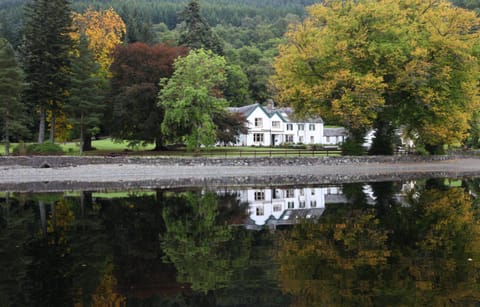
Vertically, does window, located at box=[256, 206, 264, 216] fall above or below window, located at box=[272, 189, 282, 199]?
below

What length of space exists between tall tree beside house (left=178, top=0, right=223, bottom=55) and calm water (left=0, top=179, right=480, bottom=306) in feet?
196

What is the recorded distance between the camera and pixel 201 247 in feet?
46.8

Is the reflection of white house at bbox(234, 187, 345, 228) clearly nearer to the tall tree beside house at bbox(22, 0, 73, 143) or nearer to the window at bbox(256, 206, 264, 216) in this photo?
the window at bbox(256, 206, 264, 216)

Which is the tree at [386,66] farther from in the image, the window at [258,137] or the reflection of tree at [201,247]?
the window at [258,137]

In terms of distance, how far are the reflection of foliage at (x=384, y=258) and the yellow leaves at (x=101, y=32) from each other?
152 feet

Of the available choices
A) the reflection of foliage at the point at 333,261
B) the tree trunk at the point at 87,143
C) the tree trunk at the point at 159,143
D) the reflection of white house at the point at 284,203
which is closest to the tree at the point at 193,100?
the tree trunk at the point at 159,143

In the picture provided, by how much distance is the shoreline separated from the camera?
112ft

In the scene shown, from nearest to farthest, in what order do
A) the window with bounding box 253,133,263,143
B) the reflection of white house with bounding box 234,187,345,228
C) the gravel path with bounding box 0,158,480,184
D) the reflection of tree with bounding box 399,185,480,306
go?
the reflection of tree with bounding box 399,185,480,306 < the reflection of white house with bounding box 234,187,345,228 < the gravel path with bounding box 0,158,480,184 < the window with bounding box 253,133,263,143

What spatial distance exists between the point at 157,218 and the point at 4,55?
3711 centimetres

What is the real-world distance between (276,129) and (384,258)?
69205 mm

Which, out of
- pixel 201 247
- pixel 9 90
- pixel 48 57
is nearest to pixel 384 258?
pixel 201 247

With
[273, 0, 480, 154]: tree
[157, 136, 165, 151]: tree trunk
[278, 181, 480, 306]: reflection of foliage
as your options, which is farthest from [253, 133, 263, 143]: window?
[278, 181, 480, 306]: reflection of foliage

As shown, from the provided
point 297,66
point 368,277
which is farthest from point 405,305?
point 297,66

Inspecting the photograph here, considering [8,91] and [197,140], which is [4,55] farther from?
[197,140]
